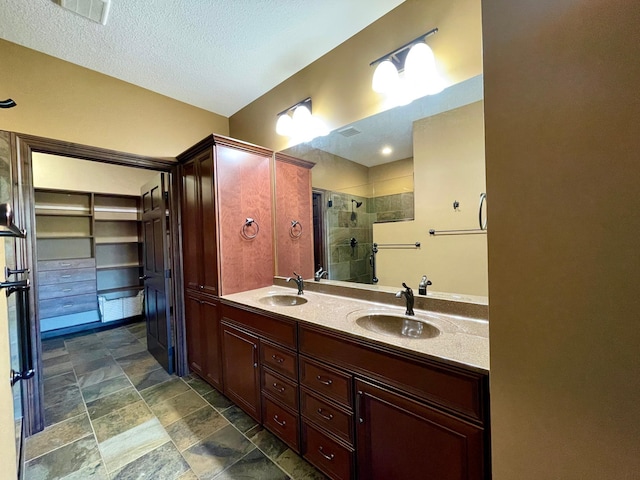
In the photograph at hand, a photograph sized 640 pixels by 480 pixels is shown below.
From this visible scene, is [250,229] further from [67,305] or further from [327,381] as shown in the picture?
[67,305]

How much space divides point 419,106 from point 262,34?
1.16m

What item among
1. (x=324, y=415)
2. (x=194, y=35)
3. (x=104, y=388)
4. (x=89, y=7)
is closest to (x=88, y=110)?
(x=89, y=7)

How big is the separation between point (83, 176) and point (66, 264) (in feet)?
4.18

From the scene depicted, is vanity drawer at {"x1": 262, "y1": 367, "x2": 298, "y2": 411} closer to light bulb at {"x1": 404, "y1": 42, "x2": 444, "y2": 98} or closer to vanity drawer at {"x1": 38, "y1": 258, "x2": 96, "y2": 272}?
light bulb at {"x1": 404, "y1": 42, "x2": 444, "y2": 98}

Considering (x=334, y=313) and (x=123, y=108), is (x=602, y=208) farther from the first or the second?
(x=123, y=108)

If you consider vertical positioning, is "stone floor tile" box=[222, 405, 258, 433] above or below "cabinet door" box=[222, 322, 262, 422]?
below

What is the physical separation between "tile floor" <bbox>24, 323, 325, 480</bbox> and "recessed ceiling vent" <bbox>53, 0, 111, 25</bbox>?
2626mm

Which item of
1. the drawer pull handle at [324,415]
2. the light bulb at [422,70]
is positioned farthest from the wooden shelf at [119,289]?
the light bulb at [422,70]

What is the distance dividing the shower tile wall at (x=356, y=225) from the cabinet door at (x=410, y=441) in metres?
0.81

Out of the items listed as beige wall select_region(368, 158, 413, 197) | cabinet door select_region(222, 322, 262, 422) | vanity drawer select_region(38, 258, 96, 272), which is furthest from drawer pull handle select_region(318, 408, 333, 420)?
vanity drawer select_region(38, 258, 96, 272)

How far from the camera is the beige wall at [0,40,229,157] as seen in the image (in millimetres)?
1716

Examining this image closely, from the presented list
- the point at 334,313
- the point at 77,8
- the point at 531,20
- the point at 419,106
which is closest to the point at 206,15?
the point at 77,8

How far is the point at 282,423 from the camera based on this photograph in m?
1.51

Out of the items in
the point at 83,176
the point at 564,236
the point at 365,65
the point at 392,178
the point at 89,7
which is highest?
the point at 89,7
